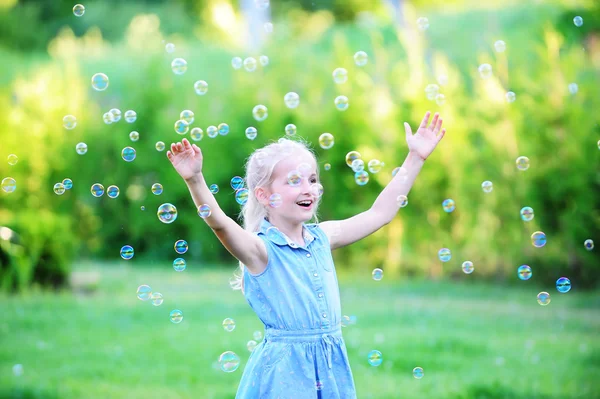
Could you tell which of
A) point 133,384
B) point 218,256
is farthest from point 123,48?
point 133,384

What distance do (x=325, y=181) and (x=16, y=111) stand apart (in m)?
4.78

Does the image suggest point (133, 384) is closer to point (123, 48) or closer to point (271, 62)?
point (271, 62)

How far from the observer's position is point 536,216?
8633 millimetres

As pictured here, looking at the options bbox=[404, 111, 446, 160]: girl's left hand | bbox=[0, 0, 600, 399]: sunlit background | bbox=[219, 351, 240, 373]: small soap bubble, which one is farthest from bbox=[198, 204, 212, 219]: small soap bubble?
bbox=[404, 111, 446, 160]: girl's left hand

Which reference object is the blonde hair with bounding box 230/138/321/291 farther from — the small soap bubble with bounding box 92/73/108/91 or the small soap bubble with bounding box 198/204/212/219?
the small soap bubble with bounding box 92/73/108/91

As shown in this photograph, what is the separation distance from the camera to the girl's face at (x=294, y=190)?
286 cm

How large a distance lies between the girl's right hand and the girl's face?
1.23 feet

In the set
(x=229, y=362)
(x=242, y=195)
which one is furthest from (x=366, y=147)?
(x=229, y=362)

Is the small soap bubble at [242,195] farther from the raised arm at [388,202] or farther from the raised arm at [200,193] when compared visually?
the raised arm at [200,193]

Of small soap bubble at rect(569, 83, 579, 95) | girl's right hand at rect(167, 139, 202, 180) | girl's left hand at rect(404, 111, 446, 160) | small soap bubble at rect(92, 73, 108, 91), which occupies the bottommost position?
girl's right hand at rect(167, 139, 202, 180)

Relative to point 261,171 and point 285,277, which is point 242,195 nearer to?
point 261,171

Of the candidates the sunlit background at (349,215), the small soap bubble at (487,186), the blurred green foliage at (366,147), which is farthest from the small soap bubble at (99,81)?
the blurred green foliage at (366,147)

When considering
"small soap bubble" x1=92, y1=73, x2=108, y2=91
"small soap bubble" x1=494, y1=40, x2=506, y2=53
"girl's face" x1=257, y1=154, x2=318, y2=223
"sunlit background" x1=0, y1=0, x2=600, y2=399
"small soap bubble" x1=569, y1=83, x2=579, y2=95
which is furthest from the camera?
"small soap bubble" x1=569, y1=83, x2=579, y2=95

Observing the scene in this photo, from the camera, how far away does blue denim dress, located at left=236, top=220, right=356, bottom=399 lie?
2758 mm
